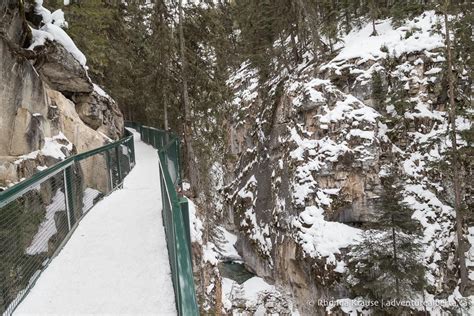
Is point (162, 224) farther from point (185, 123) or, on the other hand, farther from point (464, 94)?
point (464, 94)

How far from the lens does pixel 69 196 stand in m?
6.75

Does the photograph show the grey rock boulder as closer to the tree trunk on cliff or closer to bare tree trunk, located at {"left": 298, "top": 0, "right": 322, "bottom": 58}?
the tree trunk on cliff

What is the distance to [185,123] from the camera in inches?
505

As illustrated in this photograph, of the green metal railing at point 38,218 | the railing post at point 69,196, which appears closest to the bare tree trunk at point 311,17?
the green metal railing at point 38,218

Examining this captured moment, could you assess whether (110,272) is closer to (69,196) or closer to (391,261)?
(69,196)

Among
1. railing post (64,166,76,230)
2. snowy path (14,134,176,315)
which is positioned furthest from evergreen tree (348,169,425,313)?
railing post (64,166,76,230)

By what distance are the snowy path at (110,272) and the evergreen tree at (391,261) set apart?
1075cm

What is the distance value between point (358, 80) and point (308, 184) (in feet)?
22.7

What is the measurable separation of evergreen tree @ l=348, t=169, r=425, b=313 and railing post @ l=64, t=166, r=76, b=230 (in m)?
12.0

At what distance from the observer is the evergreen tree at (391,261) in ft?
A: 45.8

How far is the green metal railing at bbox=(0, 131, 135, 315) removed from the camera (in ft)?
13.7

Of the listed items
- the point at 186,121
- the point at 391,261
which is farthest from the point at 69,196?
the point at 391,261

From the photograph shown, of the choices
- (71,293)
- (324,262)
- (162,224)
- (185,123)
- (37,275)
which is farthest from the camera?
(324,262)

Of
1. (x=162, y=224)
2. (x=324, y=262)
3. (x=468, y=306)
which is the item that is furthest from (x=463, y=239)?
(x=162, y=224)
